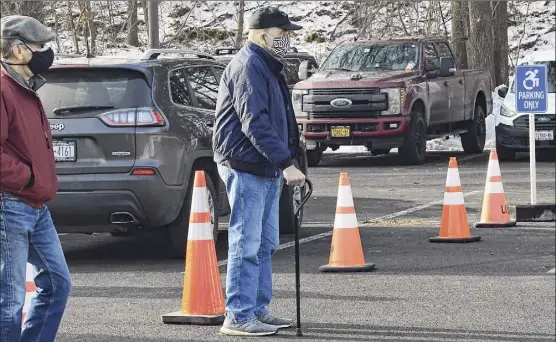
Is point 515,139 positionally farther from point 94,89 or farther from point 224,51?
point 94,89

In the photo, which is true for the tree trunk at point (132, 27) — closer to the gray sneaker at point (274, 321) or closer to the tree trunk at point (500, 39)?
the tree trunk at point (500, 39)

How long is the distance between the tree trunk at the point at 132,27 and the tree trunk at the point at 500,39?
29.5ft

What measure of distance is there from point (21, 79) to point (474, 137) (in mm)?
18514

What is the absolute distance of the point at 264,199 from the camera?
8242 millimetres

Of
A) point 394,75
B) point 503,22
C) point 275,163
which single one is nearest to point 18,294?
point 275,163

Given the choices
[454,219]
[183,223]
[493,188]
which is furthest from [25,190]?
[493,188]

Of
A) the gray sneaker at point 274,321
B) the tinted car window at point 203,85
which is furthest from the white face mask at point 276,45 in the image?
the tinted car window at point 203,85

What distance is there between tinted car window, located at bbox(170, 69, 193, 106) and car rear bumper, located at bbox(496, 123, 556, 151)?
10.9m

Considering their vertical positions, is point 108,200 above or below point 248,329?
above

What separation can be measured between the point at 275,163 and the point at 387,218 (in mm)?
6836

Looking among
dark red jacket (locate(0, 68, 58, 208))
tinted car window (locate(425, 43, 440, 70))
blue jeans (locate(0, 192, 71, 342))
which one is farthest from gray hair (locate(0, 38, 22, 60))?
tinted car window (locate(425, 43, 440, 70))

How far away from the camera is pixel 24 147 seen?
20.7 ft

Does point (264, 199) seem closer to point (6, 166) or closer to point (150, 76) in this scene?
point (6, 166)

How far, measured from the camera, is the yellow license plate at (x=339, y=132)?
70.6 feet
